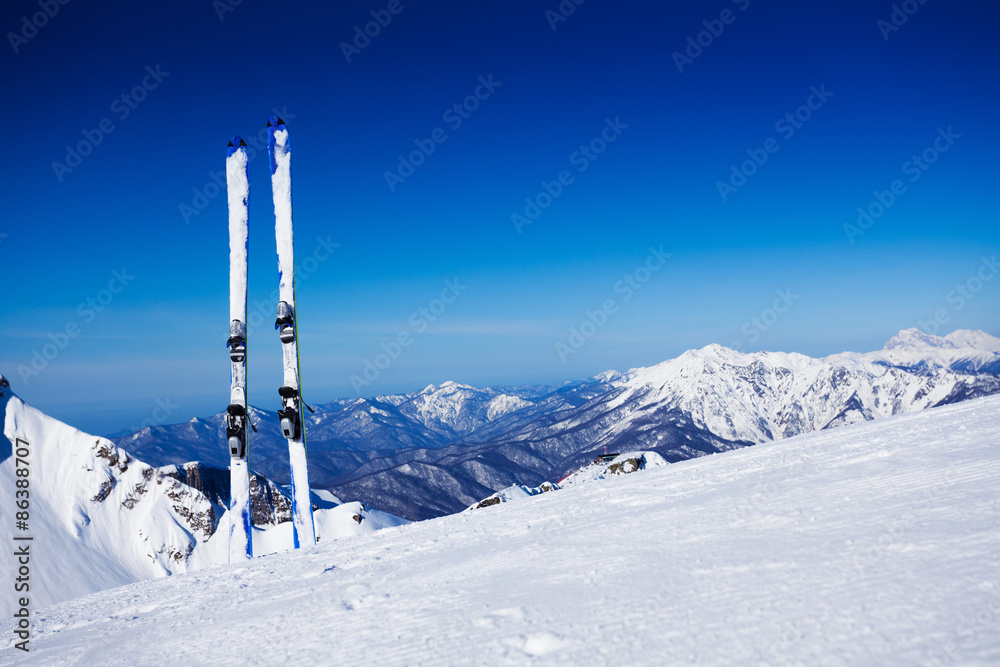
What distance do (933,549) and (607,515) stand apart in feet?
13.5

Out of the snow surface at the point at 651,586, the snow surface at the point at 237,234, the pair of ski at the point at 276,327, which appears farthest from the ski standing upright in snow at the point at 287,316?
the snow surface at the point at 651,586

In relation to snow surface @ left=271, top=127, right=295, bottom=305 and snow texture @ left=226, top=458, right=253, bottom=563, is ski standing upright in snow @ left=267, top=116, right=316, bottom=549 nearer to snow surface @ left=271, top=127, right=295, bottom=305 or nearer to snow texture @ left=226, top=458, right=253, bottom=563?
snow surface @ left=271, top=127, right=295, bottom=305

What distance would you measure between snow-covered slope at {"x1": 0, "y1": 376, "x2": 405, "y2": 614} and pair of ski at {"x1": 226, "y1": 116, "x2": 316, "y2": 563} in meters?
61.2

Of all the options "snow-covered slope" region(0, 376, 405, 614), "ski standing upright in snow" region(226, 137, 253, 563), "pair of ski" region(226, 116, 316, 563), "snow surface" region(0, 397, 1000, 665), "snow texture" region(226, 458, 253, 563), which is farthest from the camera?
"snow-covered slope" region(0, 376, 405, 614)

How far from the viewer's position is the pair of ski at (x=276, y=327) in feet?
49.1

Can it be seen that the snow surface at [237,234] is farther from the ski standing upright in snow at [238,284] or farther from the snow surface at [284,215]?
the snow surface at [284,215]

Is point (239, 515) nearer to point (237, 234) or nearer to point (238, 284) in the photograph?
point (238, 284)

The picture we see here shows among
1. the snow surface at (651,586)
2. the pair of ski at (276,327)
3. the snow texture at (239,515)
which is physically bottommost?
the snow surface at (651,586)

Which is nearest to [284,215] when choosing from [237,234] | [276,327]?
[237,234]

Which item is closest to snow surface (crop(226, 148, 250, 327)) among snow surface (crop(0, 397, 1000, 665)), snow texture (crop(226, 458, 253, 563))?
snow texture (crop(226, 458, 253, 563))

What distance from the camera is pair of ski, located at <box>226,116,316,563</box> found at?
14953 mm

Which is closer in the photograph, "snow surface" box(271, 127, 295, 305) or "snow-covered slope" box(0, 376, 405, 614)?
"snow surface" box(271, 127, 295, 305)

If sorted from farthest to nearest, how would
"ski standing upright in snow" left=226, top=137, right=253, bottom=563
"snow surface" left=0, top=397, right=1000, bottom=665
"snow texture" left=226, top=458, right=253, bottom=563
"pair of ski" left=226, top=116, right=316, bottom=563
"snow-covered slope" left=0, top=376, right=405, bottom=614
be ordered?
"snow-covered slope" left=0, top=376, right=405, bottom=614 < "ski standing upright in snow" left=226, top=137, right=253, bottom=563 < "pair of ski" left=226, top=116, right=316, bottom=563 < "snow texture" left=226, top=458, right=253, bottom=563 < "snow surface" left=0, top=397, right=1000, bottom=665

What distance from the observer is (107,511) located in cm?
9544
